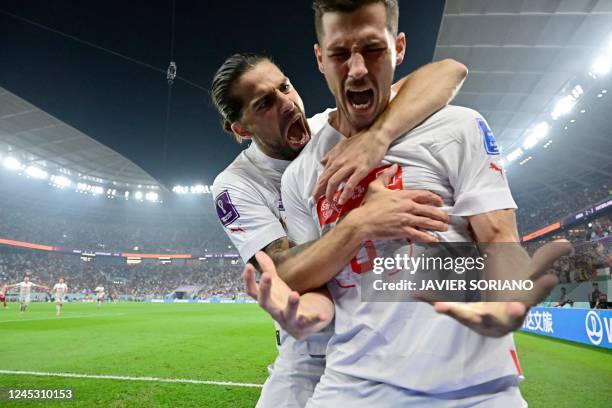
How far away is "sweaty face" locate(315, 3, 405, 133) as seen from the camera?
1.59 metres

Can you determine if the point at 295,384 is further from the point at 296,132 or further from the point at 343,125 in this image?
the point at 296,132

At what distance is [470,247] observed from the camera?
53.9 inches

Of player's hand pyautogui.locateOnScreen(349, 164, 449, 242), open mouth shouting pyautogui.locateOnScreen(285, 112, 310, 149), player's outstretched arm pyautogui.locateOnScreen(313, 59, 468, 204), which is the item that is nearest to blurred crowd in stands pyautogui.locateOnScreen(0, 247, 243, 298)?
open mouth shouting pyautogui.locateOnScreen(285, 112, 310, 149)

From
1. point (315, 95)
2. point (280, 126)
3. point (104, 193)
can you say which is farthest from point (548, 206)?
point (104, 193)

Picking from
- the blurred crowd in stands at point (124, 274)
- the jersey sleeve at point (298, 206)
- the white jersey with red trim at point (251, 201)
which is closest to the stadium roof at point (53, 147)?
the blurred crowd in stands at point (124, 274)

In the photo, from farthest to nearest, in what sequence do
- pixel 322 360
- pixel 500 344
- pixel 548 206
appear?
pixel 548 206
pixel 322 360
pixel 500 344

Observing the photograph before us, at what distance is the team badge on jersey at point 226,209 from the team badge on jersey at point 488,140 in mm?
1651

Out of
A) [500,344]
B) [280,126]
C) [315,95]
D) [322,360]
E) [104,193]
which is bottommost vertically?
[322,360]

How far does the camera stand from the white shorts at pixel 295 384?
2.38 metres

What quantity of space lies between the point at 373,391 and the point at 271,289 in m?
0.50

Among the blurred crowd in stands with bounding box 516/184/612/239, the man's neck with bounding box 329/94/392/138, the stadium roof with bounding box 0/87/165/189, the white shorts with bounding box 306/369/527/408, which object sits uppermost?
the stadium roof with bounding box 0/87/165/189

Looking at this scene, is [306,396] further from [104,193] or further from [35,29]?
[104,193]

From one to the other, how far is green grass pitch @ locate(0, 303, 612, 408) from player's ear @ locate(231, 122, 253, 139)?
3.20m

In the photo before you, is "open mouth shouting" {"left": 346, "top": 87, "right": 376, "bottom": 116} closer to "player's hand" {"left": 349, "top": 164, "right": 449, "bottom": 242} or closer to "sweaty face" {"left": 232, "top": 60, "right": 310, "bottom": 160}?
"player's hand" {"left": 349, "top": 164, "right": 449, "bottom": 242}
